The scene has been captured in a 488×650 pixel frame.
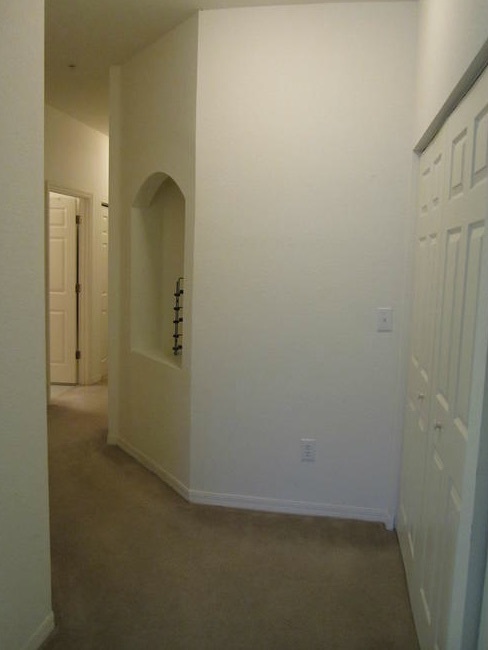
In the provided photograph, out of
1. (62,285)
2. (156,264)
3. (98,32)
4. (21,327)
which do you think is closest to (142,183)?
(156,264)

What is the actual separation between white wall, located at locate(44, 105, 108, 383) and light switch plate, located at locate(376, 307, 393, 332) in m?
3.26

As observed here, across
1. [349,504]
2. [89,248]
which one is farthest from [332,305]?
[89,248]

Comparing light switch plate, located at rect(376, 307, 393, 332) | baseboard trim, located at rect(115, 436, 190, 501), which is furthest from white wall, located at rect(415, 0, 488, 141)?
baseboard trim, located at rect(115, 436, 190, 501)

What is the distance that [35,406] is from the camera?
1812 millimetres

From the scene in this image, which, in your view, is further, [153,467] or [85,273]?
[85,273]

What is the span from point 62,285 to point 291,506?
357 cm

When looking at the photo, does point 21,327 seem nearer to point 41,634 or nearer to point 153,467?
point 41,634

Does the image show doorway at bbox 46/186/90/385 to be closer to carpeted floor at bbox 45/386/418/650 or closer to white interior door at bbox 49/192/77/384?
white interior door at bbox 49/192/77/384

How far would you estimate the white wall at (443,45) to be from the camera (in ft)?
4.70

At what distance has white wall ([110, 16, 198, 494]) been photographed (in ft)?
9.55

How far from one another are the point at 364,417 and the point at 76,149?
12.7 feet

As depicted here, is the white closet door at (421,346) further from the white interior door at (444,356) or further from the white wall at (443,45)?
the white wall at (443,45)

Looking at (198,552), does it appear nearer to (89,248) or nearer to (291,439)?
(291,439)

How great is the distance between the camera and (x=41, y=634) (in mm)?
1900
